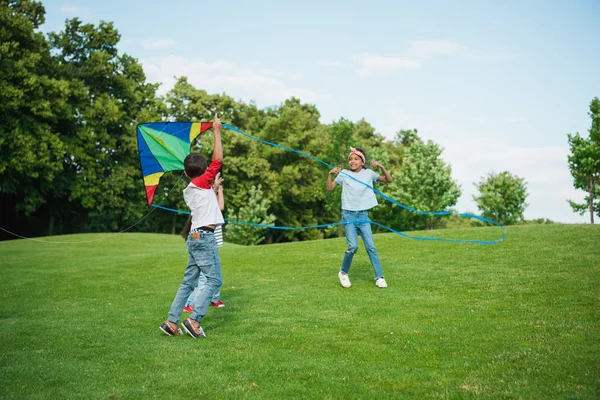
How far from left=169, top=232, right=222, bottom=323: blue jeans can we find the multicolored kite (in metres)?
2.90

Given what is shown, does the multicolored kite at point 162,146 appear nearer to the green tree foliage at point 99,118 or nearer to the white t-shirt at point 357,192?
the white t-shirt at point 357,192

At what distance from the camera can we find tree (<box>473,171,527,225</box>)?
50.2 metres

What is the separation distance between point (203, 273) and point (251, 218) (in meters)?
39.6

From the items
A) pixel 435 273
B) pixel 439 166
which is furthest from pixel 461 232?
pixel 439 166

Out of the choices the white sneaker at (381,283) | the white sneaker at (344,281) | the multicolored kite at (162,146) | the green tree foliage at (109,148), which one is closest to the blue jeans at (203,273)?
the multicolored kite at (162,146)

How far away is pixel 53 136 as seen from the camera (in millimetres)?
37438

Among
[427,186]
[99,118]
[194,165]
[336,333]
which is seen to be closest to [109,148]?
[99,118]

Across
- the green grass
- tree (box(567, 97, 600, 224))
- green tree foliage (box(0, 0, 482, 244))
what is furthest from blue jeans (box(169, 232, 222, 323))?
tree (box(567, 97, 600, 224))

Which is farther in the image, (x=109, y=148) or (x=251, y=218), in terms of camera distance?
(x=251, y=218)

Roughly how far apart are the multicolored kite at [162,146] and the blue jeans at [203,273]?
2903mm

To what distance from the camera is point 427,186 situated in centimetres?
Result: 4650

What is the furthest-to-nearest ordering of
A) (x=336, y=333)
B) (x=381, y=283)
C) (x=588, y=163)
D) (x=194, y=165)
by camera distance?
(x=588, y=163) < (x=381, y=283) < (x=194, y=165) < (x=336, y=333)

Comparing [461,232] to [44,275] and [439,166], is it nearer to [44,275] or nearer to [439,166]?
[44,275]

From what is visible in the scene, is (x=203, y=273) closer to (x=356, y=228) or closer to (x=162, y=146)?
(x=162, y=146)
